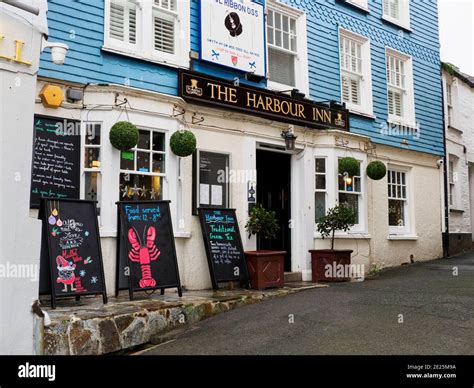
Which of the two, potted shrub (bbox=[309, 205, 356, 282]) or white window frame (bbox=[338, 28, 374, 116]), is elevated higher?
white window frame (bbox=[338, 28, 374, 116])

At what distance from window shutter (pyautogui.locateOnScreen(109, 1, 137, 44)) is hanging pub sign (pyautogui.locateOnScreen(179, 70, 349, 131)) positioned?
3.56 ft

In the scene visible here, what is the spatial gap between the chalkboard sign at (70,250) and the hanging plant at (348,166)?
A: 592cm

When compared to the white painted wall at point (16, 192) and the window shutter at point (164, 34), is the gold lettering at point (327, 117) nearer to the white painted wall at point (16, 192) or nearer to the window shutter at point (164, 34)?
the window shutter at point (164, 34)

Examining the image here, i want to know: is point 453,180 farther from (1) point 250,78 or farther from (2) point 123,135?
(2) point 123,135

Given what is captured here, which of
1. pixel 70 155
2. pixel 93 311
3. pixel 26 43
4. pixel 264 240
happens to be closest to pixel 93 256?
pixel 93 311

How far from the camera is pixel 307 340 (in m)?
6.17

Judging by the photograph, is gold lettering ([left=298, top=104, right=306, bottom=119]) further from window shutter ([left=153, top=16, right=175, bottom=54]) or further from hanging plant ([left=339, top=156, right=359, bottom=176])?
window shutter ([left=153, top=16, right=175, bottom=54])

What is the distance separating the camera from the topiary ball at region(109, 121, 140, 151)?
8.14 m

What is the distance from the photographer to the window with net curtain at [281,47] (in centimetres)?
1152

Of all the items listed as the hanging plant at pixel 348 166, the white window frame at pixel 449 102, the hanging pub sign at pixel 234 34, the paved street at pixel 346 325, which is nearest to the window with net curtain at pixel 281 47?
the hanging pub sign at pixel 234 34

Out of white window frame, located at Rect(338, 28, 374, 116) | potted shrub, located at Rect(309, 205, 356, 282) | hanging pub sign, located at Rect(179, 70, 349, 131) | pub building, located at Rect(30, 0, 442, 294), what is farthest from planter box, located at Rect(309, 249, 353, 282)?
white window frame, located at Rect(338, 28, 374, 116)

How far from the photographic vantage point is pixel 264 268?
9445mm

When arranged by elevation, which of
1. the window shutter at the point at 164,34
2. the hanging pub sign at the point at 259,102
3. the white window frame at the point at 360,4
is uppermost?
the white window frame at the point at 360,4

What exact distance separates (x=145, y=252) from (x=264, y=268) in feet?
7.68
